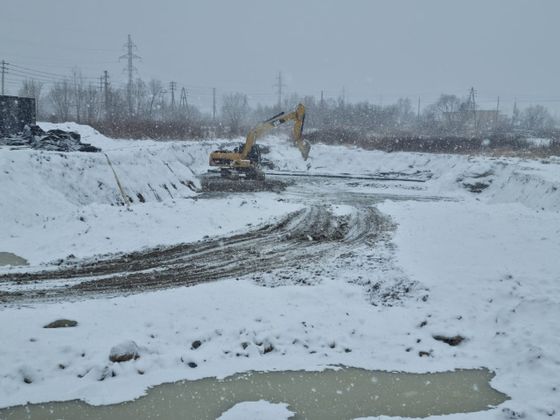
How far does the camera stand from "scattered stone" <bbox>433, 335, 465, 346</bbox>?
7840mm

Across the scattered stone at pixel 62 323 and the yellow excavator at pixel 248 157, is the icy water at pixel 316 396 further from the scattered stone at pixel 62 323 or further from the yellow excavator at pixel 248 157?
the yellow excavator at pixel 248 157

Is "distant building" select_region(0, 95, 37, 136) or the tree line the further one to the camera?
the tree line

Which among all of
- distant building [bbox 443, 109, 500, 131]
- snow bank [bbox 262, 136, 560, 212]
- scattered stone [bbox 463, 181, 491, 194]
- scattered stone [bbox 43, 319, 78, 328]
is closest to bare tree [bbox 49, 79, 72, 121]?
snow bank [bbox 262, 136, 560, 212]

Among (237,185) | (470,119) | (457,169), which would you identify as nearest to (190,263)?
(237,185)

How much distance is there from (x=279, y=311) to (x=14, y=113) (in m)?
20.5

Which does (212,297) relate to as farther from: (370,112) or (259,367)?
(370,112)

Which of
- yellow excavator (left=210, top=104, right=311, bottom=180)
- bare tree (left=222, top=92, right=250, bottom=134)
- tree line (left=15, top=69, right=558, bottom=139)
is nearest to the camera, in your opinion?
yellow excavator (left=210, top=104, right=311, bottom=180)

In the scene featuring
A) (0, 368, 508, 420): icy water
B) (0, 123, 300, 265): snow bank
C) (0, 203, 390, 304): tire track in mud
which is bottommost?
(0, 368, 508, 420): icy water

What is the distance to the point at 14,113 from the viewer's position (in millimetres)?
23203

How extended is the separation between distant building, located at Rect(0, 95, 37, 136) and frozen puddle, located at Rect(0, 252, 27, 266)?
14157 millimetres

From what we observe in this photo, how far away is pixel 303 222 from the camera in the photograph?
16109 millimetres

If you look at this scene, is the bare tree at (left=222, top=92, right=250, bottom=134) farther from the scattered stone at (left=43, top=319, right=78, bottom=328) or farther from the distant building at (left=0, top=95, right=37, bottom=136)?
the scattered stone at (left=43, top=319, right=78, bottom=328)

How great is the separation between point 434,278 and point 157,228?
24.2 ft

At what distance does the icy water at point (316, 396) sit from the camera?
19.2 ft
